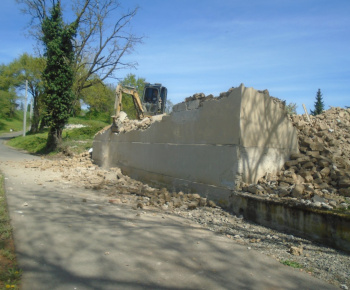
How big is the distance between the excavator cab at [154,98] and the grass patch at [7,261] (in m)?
13.3

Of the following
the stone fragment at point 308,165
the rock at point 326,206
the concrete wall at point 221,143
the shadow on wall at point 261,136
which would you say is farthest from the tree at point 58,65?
the rock at point 326,206

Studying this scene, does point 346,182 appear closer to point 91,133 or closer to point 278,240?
point 278,240

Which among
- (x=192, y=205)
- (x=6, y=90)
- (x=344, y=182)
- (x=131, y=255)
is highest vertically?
(x=6, y=90)

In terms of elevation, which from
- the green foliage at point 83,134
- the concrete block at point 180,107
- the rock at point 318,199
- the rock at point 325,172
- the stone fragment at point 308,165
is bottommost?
the rock at point 318,199

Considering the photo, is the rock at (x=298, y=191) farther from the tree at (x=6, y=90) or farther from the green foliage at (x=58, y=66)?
the tree at (x=6, y=90)

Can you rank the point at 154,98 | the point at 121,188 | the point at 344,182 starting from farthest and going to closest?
1. the point at 154,98
2. the point at 121,188
3. the point at 344,182

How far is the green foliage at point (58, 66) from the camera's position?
19438 mm

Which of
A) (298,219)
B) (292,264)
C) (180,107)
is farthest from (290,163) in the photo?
(292,264)

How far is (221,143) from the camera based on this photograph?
674cm

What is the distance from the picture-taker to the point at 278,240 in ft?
15.7

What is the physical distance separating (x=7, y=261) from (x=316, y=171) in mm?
5875

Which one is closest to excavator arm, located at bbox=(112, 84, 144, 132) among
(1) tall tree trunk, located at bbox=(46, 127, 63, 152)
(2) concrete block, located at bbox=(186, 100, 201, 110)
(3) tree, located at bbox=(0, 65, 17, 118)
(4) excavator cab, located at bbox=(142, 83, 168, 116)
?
(4) excavator cab, located at bbox=(142, 83, 168, 116)

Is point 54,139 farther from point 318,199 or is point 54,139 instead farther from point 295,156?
point 318,199

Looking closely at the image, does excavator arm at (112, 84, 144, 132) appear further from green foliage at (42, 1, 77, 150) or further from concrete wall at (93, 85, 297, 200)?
green foliage at (42, 1, 77, 150)
